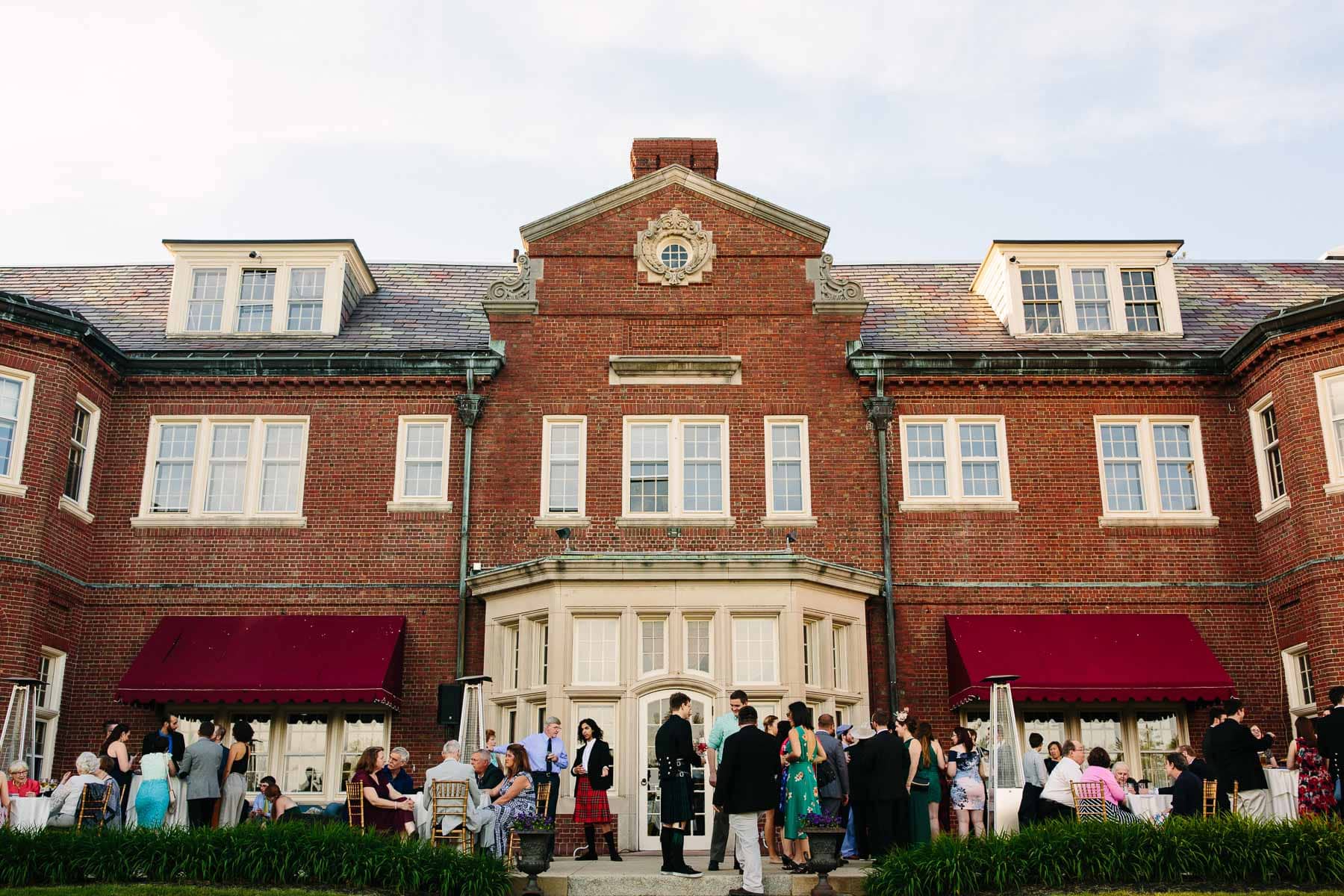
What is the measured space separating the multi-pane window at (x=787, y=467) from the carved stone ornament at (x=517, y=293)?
184 inches

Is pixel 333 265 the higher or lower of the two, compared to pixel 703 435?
higher

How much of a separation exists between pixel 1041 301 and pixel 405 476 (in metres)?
11.9

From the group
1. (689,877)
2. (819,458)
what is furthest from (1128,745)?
(689,877)

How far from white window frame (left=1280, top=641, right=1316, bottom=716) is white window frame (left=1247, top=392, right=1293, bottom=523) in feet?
7.29

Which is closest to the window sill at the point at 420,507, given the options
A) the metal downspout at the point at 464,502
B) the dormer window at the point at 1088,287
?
the metal downspout at the point at 464,502

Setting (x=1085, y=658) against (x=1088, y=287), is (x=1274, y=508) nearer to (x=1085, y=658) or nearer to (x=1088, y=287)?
(x=1085, y=658)

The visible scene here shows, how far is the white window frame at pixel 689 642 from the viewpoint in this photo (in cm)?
1952

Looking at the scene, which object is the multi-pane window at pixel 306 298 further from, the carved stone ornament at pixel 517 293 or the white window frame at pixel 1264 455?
the white window frame at pixel 1264 455

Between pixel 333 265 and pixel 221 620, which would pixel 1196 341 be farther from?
pixel 221 620

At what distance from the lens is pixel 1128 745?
20.7m

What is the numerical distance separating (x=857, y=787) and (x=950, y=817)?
476 cm

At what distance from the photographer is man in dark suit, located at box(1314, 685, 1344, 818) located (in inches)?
557

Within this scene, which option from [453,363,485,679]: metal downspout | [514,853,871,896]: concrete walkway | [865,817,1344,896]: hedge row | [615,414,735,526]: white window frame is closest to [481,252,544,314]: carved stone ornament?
[453,363,485,679]: metal downspout

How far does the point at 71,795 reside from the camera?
48.4ft
